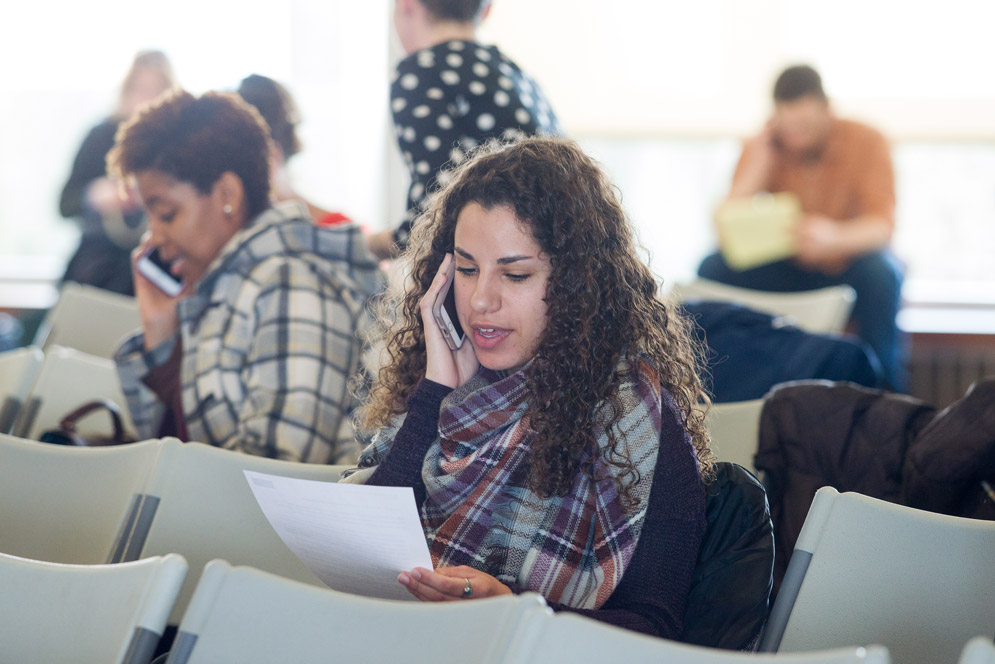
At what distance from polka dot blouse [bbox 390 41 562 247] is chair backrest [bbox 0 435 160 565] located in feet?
3.05

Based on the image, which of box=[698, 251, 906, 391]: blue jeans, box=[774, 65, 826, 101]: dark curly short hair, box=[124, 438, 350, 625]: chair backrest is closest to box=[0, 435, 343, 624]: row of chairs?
box=[124, 438, 350, 625]: chair backrest

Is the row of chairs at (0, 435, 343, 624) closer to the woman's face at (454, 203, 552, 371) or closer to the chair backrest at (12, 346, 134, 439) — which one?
the woman's face at (454, 203, 552, 371)

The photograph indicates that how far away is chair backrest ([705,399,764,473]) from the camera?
1.92 metres

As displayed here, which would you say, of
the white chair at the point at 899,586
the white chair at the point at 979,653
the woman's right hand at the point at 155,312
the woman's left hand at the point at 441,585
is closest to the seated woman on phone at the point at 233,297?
the woman's right hand at the point at 155,312

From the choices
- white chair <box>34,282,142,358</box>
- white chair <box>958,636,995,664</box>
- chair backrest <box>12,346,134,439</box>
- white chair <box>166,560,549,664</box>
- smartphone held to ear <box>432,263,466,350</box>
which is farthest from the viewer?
white chair <box>34,282,142,358</box>

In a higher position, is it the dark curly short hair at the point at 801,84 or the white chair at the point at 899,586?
the dark curly short hair at the point at 801,84

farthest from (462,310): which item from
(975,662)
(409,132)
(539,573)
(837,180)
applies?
(837,180)

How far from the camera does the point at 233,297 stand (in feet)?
6.81

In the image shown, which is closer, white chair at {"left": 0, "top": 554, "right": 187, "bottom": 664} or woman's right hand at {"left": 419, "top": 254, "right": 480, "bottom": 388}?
white chair at {"left": 0, "top": 554, "right": 187, "bottom": 664}

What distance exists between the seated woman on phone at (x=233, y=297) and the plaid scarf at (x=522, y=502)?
58cm

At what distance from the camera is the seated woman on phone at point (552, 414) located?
4.22 ft

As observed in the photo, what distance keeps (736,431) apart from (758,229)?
213 centimetres

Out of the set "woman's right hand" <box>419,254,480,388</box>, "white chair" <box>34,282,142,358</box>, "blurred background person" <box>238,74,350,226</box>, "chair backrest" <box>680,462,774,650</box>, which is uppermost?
"blurred background person" <box>238,74,350,226</box>

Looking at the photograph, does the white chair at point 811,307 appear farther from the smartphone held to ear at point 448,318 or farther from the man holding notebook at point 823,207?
the smartphone held to ear at point 448,318
